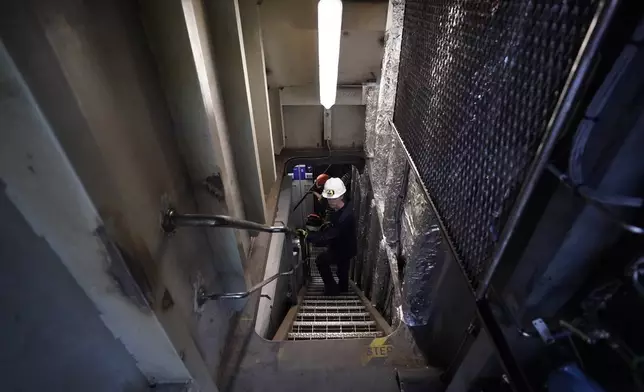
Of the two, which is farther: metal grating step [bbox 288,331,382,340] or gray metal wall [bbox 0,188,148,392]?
metal grating step [bbox 288,331,382,340]

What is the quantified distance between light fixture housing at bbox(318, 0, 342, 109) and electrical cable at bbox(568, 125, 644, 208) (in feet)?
4.67

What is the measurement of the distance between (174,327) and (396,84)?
189 cm

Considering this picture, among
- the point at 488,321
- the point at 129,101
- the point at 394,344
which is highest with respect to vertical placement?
the point at 129,101

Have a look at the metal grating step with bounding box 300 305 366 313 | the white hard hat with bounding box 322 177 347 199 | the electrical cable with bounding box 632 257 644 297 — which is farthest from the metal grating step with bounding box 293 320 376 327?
the electrical cable with bounding box 632 257 644 297

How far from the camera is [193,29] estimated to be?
124 centimetres

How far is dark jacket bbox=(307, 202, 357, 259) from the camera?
145 inches

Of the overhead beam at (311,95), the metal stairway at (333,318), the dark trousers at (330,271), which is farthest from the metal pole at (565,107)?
the dark trousers at (330,271)

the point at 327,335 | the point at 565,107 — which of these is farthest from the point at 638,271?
the point at 327,335

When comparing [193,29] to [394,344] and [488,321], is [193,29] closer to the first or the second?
[488,321]

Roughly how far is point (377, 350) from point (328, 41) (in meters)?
1.90

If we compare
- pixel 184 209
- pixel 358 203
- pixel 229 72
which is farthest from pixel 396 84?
pixel 358 203

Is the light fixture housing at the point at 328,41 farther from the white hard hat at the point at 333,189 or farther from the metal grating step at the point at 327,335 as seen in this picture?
the metal grating step at the point at 327,335

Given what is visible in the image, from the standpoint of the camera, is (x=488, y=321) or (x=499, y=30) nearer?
(x=499, y=30)

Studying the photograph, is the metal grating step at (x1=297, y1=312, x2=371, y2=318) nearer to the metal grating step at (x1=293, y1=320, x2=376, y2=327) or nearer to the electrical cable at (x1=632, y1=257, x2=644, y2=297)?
the metal grating step at (x1=293, y1=320, x2=376, y2=327)
